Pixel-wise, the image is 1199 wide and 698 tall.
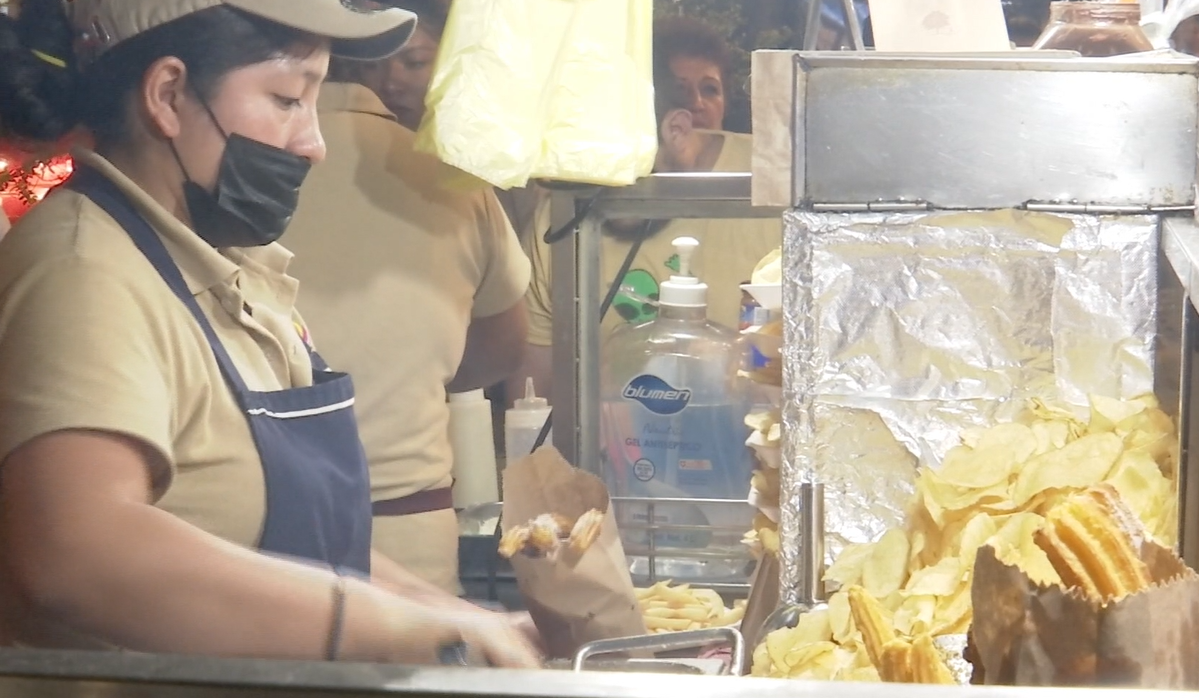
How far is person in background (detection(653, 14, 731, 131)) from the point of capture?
3.74ft

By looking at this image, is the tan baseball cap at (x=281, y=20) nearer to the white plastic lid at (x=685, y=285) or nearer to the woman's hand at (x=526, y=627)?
the white plastic lid at (x=685, y=285)

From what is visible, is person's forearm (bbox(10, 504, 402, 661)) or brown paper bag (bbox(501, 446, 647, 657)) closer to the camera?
person's forearm (bbox(10, 504, 402, 661))

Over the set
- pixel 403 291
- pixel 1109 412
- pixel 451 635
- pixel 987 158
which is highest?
pixel 987 158

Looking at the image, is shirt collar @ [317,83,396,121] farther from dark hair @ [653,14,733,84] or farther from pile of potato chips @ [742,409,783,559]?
pile of potato chips @ [742,409,783,559]

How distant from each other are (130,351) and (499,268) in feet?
1.15

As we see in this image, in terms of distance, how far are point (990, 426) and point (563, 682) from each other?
1.83 feet

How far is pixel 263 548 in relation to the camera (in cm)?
106

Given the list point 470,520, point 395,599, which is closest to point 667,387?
point 470,520

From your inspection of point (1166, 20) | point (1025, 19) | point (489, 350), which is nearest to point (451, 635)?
point (489, 350)

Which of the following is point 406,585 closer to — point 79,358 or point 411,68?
point 79,358

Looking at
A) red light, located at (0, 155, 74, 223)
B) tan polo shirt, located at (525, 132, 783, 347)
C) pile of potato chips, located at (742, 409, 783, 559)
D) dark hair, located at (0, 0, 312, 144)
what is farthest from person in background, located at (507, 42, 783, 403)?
red light, located at (0, 155, 74, 223)

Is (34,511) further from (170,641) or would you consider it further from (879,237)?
(879,237)

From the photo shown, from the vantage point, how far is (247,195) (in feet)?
3.43

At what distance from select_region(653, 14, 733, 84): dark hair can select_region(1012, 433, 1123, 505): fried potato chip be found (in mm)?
470
